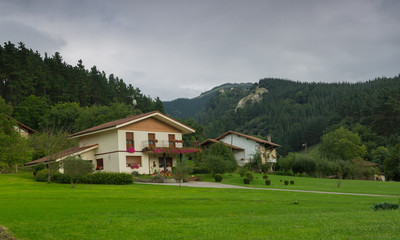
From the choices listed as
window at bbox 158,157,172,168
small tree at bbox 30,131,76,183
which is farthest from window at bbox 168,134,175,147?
small tree at bbox 30,131,76,183

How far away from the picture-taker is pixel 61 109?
6259cm

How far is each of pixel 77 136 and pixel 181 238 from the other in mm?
36000

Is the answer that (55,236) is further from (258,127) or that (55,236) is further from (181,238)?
(258,127)

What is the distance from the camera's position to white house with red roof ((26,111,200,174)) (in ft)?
124

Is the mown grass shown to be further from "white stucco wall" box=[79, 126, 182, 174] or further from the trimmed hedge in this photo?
the trimmed hedge

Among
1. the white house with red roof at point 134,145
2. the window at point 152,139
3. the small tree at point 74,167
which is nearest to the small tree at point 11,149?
the white house with red roof at point 134,145

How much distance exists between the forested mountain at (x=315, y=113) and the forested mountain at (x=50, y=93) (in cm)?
6567

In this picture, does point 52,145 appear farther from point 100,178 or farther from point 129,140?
point 100,178

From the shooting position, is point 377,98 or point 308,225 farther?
point 377,98

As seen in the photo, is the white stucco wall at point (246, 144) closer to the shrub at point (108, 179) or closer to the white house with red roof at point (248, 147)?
the white house with red roof at point (248, 147)

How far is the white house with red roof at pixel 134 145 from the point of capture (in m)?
Result: 37.7

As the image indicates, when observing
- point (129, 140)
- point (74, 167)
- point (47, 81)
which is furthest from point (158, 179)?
point (47, 81)

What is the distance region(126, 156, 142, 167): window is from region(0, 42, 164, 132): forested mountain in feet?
58.5

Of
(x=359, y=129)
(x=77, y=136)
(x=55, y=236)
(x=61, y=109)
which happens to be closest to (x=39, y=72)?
(x=61, y=109)
